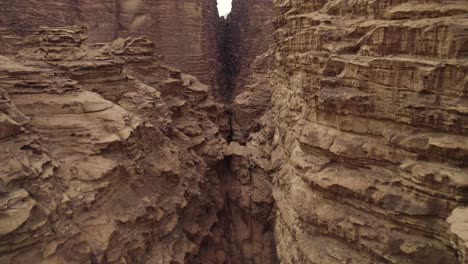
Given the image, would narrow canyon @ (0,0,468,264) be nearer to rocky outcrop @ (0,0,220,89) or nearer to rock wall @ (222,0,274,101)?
rocky outcrop @ (0,0,220,89)

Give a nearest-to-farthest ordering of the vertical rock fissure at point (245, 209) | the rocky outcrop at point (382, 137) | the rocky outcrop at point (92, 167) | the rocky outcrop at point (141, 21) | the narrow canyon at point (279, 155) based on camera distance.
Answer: the rocky outcrop at point (382, 137) < the narrow canyon at point (279, 155) < the rocky outcrop at point (92, 167) < the vertical rock fissure at point (245, 209) < the rocky outcrop at point (141, 21)

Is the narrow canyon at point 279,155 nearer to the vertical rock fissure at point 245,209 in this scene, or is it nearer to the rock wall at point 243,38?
the vertical rock fissure at point 245,209

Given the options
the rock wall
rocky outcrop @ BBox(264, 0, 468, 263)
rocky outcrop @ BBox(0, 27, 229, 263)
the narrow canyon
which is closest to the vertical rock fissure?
the narrow canyon

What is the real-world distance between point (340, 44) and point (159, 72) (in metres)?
8.51

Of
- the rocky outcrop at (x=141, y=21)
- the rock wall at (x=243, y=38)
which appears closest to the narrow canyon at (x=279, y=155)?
the rocky outcrop at (x=141, y=21)

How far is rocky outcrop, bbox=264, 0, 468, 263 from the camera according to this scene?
23.8ft

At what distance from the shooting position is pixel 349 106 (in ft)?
28.3

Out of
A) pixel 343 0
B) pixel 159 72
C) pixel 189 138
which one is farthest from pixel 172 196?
pixel 343 0

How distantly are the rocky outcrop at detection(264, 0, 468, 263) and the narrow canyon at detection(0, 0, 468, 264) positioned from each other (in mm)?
28

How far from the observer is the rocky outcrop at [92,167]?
7.87 meters

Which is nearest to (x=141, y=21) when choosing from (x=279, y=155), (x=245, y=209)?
(x=245, y=209)

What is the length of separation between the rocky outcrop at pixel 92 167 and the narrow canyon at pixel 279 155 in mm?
36

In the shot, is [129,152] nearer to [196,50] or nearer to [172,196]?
[172,196]

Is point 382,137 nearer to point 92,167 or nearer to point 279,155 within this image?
point 279,155
